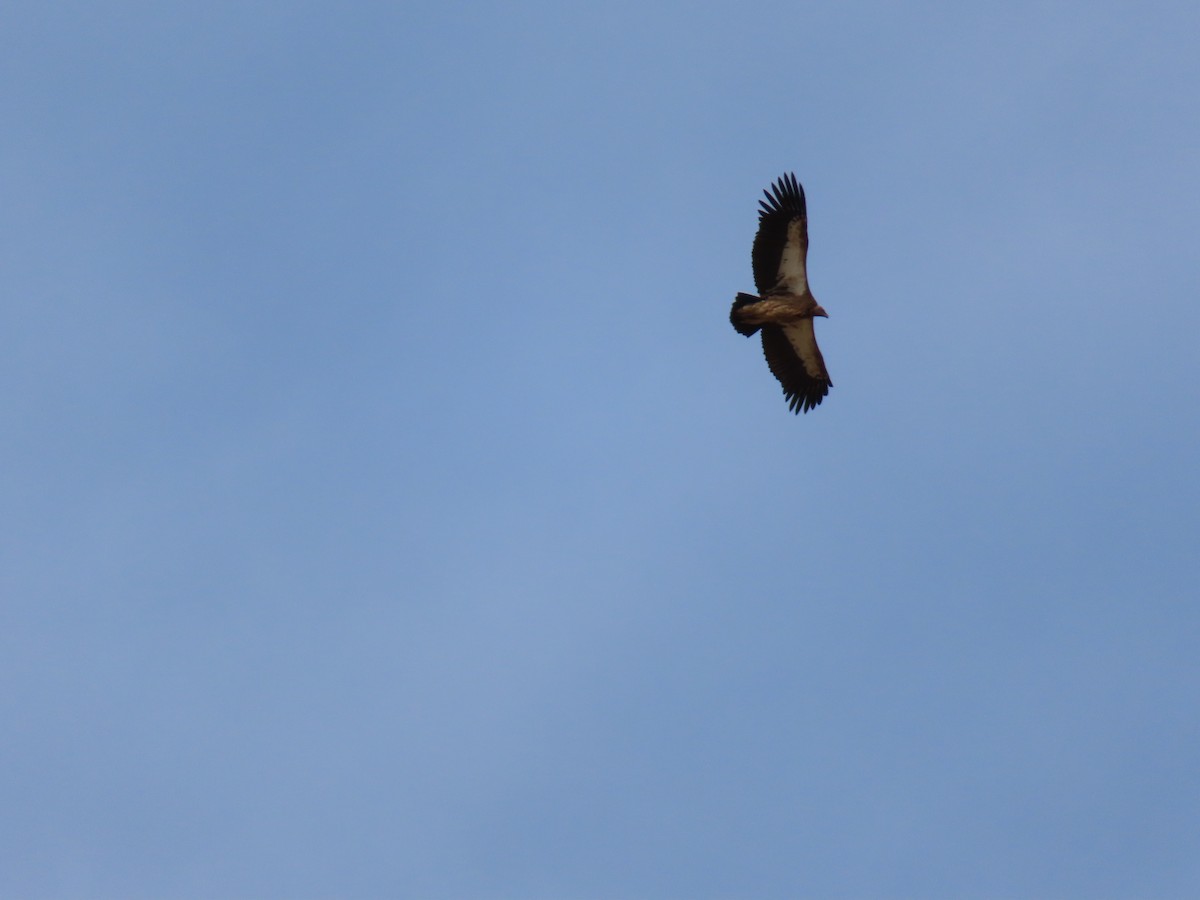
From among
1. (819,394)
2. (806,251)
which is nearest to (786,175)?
(806,251)

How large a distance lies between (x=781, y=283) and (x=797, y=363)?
2.86m

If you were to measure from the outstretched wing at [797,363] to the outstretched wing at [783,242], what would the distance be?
63.5 inches

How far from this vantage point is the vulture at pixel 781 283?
41.9 m

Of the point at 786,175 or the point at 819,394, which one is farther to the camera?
the point at 819,394

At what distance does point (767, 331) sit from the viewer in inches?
1737

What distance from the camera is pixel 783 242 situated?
42188 mm

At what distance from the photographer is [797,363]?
44.6 metres

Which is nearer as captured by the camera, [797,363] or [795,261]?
[795,261]

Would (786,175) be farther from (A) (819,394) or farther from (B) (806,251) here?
(A) (819,394)

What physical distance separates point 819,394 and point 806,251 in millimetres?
4427

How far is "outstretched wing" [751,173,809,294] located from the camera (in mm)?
41875

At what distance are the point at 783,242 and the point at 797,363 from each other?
389 centimetres

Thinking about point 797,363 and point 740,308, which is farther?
point 797,363

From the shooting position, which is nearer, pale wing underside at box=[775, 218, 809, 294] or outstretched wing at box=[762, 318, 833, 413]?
pale wing underside at box=[775, 218, 809, 294]
